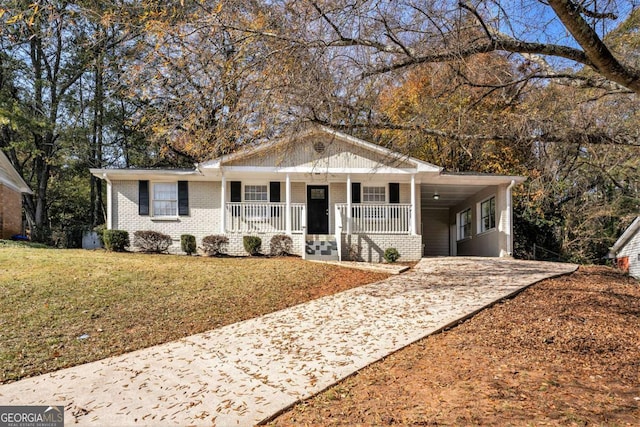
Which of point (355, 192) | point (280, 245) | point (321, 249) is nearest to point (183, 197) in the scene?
point (280, 245)

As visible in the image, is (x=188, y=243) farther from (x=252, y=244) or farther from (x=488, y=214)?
(x=488, y=214)

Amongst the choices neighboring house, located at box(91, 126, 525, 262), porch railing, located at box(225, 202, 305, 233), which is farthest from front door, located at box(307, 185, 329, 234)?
porch railing, located at box(225, 202, 305, 233)

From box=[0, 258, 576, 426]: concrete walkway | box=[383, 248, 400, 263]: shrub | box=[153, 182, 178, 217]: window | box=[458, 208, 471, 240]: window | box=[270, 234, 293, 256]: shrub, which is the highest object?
box=[153, 182, 178, 217]: window

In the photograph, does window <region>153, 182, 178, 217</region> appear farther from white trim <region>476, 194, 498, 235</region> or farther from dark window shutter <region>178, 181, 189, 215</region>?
white trim <region>476, 194, 498, 235</region>

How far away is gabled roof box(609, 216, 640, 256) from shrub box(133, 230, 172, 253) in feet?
55.9

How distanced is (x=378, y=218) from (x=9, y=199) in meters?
15.5

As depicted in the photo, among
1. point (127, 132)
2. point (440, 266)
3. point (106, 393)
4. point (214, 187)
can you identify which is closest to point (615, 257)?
point (440, 266)

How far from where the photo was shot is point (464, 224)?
19.4 metres

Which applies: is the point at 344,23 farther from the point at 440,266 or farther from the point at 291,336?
the point at 440,266

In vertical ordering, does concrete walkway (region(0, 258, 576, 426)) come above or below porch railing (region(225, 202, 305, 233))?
below

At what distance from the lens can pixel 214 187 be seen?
15.9m

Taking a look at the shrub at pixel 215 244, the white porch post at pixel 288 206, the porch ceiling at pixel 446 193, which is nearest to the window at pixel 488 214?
the porch ceiling at pixel 446 193

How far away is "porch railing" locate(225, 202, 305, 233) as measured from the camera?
1519cm

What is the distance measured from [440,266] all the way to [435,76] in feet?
24.2
